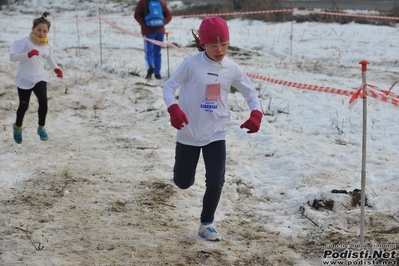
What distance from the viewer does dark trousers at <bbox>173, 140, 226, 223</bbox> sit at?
14.1ft

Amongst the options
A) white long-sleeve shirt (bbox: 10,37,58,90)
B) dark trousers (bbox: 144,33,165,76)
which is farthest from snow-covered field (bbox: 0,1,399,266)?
white long-sleeve shirt (bbox: 10,37,58,90)

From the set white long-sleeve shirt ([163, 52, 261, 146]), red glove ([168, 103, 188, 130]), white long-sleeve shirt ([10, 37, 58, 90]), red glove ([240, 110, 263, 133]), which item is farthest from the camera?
white long-sleeve shirt ([10, 37, 58, 90])

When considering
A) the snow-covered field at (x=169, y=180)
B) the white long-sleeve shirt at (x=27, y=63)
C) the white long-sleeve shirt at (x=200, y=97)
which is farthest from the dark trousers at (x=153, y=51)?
the white long-sleeve shirt at (x=200, y=97)

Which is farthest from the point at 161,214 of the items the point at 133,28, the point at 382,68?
the point at 133,28

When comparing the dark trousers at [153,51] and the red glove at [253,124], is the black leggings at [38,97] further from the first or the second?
the dark trousers at [153,51]

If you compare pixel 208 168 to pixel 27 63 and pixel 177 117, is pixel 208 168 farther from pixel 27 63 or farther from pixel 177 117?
pixel 27 63

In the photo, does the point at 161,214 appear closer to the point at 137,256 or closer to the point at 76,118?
the point at 137,256

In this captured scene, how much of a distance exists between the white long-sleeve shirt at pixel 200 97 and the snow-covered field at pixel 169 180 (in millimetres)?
905

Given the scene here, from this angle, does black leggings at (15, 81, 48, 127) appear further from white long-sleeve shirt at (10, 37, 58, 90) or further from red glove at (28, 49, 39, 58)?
red glove at (28, 49, 39, 58)

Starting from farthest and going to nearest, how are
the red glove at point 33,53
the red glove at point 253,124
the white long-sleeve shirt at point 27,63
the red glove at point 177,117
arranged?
1. the white long-sleeve shirt at point 27,63
2. the red glove at point 33,53
3. the red glove at point 253,124
4. the red glove at point 177,117

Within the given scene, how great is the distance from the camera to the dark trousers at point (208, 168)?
430cm

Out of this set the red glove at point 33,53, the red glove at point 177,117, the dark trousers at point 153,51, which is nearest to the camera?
the red glove at point 177,117

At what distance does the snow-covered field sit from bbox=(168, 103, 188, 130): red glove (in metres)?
1.04

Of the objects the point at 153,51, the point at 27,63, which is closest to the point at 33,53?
the point at 27,63
